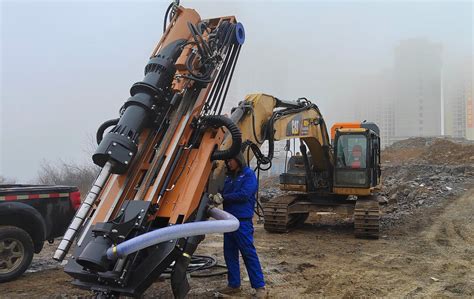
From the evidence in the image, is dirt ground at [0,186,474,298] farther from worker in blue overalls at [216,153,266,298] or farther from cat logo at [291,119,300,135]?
cat logo at [291,119,300,135]

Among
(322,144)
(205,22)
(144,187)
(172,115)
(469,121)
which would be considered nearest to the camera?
(144,187)

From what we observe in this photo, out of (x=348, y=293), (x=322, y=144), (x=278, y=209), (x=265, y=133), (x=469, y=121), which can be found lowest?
(x=348, y=293)

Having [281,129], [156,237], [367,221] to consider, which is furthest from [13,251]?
[367,221]

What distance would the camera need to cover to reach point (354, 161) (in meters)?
10.7

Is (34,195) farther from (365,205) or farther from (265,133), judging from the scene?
(365,205)

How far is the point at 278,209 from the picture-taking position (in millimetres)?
10750

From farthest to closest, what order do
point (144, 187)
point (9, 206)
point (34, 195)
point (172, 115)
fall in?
1. point (34, 195)
2. point (9, 206)
3. point (172, 115)
4. point (144, 187)

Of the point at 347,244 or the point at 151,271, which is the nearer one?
the point at 151,271

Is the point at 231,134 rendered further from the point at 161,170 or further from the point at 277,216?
the point at 277,216

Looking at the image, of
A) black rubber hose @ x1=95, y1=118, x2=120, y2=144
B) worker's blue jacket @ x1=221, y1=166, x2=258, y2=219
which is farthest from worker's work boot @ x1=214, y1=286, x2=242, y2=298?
black rubber hose @ x1=95, y1=118, x2=120, y2=144

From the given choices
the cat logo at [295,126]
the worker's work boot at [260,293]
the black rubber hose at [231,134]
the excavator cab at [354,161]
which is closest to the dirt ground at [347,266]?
the worker's work boot at [260,293]

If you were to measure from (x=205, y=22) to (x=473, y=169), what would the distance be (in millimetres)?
17620

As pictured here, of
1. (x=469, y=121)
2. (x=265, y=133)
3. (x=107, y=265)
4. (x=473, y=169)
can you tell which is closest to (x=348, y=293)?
(x=265, y=133)

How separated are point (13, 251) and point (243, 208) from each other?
135 inches
